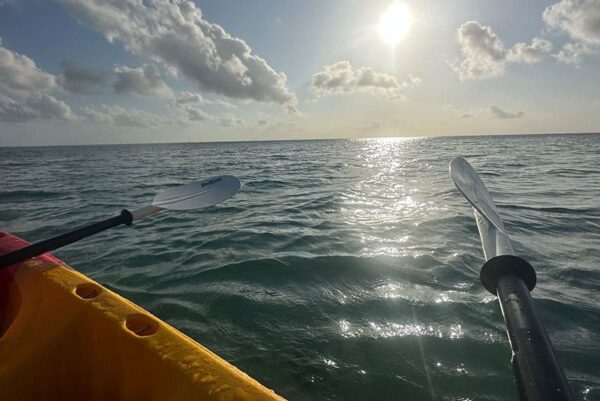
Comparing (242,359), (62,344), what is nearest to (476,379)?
(242,359)

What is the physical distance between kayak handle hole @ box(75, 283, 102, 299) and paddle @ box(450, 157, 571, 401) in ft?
8.61

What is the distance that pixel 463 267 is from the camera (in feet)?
16.0

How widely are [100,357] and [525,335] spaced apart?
95.6 inches

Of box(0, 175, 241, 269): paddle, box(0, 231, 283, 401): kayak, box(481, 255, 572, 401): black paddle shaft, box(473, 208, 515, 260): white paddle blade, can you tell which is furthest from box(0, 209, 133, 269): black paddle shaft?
box(473, 208, 515, 260): white paddle blade

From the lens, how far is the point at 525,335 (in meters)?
1.73

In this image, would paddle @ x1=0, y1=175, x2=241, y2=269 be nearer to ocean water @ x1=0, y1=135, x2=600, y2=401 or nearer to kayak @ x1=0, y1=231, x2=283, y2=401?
kayak @ x1=0, y1=231, x2=283, y2=401

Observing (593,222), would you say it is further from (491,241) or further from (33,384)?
(33,384)

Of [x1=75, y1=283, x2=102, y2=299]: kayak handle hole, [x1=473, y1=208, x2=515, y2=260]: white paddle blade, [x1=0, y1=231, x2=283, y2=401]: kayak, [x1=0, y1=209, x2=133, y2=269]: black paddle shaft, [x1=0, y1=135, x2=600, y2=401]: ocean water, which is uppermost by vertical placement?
[x1=0, y1=209, x2=133, y2=269]: black paddle shaft

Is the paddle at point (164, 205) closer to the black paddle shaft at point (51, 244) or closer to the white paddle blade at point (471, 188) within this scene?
the black paddle shaft at point (51, 244)

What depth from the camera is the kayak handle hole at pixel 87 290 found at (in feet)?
7.41

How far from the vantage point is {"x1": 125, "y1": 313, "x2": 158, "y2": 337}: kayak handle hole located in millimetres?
1889

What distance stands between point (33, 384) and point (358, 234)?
549cm

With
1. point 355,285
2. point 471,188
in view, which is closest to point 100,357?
point 355,285

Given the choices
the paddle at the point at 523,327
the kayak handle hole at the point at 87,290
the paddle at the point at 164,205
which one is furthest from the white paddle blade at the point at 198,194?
the paddle at the point at 523,327
